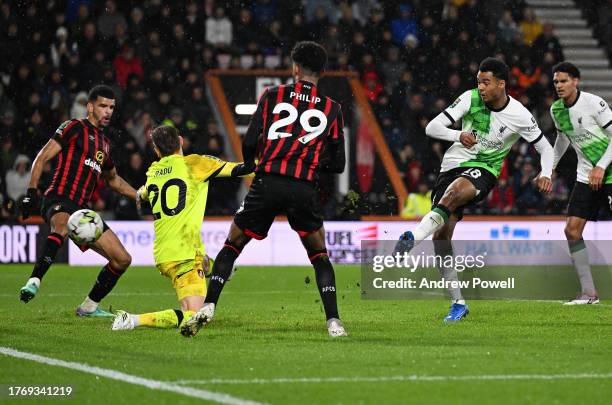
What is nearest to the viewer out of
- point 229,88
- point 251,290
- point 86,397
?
point 86,397

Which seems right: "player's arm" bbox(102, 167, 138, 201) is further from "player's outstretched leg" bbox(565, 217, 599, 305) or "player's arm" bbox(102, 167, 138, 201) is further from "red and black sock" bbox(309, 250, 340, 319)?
"player's outstretched leg" bbox(565, 217, 599, 305)

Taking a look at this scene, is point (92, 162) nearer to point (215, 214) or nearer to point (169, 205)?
point (169, 205)

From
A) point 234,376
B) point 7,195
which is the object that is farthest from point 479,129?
point 7,195

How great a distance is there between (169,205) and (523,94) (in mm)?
14148

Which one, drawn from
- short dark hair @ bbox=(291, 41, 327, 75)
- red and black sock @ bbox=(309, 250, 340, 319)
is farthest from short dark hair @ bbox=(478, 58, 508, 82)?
red and black sock @ bbox=(309, 250, 340, 319)

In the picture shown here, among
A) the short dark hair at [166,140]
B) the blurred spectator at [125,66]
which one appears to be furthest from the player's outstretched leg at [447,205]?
the blurred spectator at [125,66]

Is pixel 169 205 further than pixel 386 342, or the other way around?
pixel 169 205

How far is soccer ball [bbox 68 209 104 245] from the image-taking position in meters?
9.12

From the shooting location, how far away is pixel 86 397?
223 inches

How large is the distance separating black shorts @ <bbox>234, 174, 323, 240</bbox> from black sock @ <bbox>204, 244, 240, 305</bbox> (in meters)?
0.18

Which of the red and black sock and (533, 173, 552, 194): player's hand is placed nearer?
the red and black sock

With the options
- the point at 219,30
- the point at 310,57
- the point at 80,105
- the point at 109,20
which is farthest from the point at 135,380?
the point at 219,30

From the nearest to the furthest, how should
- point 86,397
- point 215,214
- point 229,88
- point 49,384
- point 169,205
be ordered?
1. point 86,397
2. point 49,384
3. point 169,205
4. point 215,214
5. point 229,88

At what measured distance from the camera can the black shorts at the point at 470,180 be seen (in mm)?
9570
